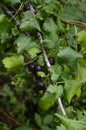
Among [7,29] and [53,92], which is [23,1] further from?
[53,92]

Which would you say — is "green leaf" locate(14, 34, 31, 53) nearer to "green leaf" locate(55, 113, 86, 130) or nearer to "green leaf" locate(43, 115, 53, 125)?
"green leaf" locate(55, 113, 86, 130)

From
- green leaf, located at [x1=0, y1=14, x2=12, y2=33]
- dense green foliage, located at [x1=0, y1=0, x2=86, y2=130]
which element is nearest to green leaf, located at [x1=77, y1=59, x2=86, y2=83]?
dense green foliage, located at [x1=0, y1=0, x2=86, y2=130]

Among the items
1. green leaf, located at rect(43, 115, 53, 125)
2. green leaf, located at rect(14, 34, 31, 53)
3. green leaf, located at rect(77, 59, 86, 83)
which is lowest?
green leaf, located at rect(77, 59, 86, 83)

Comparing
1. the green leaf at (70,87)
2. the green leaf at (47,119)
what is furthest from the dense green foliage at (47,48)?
the green leaf at (47,119)

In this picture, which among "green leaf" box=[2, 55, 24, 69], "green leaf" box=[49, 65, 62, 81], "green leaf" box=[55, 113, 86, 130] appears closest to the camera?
"green leaf" box=[55, 113, 86, 130]

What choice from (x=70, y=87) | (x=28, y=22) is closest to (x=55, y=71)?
(x=70, y=87)

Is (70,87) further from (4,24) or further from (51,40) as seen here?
(4,24)

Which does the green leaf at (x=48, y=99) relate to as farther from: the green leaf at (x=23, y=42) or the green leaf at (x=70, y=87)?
the green leaf at (x=23, y=42)
